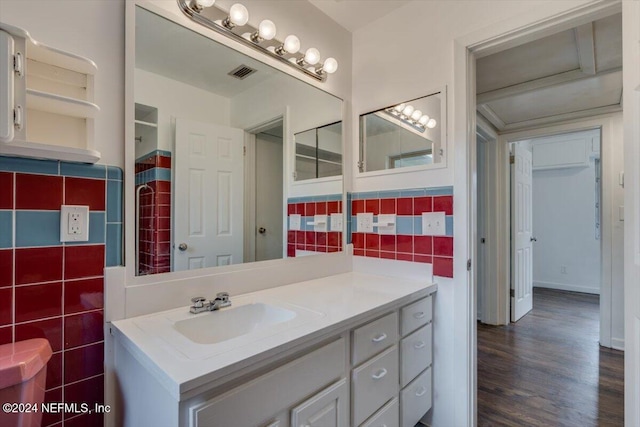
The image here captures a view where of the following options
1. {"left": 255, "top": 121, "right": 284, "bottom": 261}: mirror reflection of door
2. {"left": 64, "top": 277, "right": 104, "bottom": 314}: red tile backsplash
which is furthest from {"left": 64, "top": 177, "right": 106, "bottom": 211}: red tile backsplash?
{"left": 255, "top": 121, "right": 284, "bottom": 261}: mirror reflection of door

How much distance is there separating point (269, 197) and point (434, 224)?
0.90 m

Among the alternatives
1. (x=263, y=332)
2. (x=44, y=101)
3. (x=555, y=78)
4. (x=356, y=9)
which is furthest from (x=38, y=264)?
(x=555, y=78)

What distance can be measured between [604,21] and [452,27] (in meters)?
0.84

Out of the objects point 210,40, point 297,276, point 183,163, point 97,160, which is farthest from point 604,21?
point 97,160

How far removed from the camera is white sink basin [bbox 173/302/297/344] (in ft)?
3.55

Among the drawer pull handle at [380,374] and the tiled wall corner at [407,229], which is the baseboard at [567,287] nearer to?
the tiled wall corner at [407,229]

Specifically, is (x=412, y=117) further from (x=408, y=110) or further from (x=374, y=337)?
(x=374, y=337)

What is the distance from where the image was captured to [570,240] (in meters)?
4.56

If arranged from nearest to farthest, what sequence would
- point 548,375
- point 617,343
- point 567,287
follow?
point 548,375 → point 617,343 → point 567,287

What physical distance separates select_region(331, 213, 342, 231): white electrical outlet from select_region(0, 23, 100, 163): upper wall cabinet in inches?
49.9

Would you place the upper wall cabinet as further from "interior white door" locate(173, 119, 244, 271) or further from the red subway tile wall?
"interior white door" locate(173, 119, 244, 271)

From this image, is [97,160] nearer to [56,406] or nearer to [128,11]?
[128,11]

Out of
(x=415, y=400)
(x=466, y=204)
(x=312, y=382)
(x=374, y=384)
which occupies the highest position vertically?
(x=466, y=204)

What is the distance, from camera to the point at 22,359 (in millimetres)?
759
